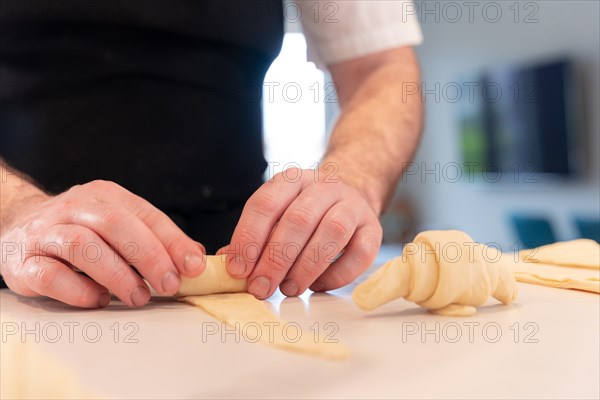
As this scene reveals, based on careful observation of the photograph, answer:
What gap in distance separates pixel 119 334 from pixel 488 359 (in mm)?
277

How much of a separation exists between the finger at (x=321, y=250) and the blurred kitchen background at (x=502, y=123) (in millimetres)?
2264

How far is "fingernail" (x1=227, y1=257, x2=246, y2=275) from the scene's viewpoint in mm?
636

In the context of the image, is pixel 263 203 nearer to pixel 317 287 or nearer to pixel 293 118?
pixel 317 287

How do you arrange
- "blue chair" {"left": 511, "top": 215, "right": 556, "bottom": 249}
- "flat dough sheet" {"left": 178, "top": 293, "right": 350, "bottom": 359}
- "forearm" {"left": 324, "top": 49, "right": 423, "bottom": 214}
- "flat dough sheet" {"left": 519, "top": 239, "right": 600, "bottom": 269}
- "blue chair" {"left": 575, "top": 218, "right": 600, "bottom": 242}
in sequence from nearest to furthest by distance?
"flat dough sheet" {"left": 178, "top": 293, "right": 350, "bottom": 359} < "flat dough sheet" {"left": 519, "top": 239, "right": 600, "bottom": 269} < "forearm" {"left": 324, "top": 49, "right": 423, "bottom": 214} < "blue chair" {"left": 575, "top": 218, "right": 600, "bottom": 242} < "blue chair" {"left": 511, "top": 215, "right": 556, "bottom": 249}

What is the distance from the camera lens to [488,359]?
46 cm

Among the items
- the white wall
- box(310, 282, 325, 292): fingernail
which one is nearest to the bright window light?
the white wall

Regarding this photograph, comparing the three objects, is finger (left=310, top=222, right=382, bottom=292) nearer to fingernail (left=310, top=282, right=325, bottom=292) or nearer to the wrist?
fingernail (left=310, top=282, right=325, bottom=292)

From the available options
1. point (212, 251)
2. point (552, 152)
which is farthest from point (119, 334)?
point (552, 152)

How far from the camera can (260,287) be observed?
2.12 feet

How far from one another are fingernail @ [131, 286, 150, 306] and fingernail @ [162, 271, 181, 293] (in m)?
0.02

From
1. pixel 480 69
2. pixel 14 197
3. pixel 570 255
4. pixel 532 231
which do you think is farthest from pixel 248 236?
pixel 480 69

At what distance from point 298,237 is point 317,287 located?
0.09 metres

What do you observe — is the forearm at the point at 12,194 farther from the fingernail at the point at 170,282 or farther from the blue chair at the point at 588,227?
the blue chair at the point at 588,227

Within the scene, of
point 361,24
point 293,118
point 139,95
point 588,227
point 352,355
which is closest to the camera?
point 352,355
